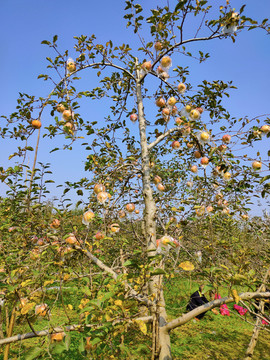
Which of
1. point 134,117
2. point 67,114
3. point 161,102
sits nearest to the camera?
point 67,114

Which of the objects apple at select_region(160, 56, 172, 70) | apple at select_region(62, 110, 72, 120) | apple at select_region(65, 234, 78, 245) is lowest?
apple at select_region(65, 234, 78, 245)

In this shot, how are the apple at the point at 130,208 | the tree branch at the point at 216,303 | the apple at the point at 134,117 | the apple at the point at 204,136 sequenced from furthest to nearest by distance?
the apple at the point at 134,117 < the apple at the point at 130,208 < the apple at the point at 204,136 < the tree branch at the point at 216,303

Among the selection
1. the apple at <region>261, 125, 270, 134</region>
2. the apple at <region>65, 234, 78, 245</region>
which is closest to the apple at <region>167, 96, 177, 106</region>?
the apple at <region>261, 125, 270, 134</region>

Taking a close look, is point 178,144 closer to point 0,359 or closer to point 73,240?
point 73,240

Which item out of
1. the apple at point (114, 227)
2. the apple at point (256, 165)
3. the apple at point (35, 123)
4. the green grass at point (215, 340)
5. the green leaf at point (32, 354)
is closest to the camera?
the green leaf at point (32, 354)

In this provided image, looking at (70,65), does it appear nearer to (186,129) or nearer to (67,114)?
(67,114)

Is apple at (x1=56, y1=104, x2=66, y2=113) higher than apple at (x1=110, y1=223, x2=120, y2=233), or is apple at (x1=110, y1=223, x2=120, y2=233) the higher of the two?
apple at (x1=56, y1=104, x2=66, y2=113)

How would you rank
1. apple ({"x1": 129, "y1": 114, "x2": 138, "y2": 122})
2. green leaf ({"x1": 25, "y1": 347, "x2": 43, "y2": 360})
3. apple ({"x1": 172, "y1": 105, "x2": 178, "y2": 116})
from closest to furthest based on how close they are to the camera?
green leaf ({"x1": 25, "y1": 347, "x2": 43, "y2": 360})
apple ({"x1": 172, "y1": 105, "x2": 178, "y2": 116})
apple ({"x1": 129, "y1": 114, "x2": 138, "y2": 122})

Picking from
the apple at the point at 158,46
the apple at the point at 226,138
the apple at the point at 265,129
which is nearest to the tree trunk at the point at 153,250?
the apple at the point at 158,46

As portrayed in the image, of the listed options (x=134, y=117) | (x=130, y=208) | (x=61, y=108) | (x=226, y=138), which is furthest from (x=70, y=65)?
(x=226, y=138)

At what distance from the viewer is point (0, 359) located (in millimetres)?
3264

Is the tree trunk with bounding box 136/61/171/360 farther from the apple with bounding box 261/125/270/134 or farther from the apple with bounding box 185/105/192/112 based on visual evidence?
the apple with bounding box 261/125/270/134

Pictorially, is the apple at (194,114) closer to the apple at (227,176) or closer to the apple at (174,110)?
the apple at (174,110)

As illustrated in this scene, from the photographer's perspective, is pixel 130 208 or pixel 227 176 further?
pixel 130 208
